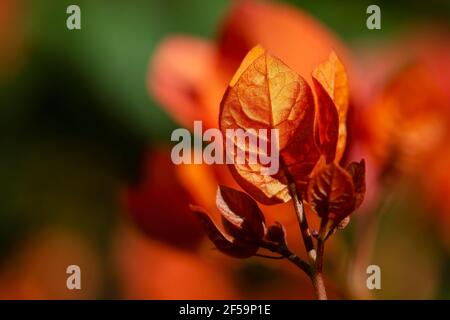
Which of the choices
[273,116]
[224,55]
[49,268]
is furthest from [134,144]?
[273,116]

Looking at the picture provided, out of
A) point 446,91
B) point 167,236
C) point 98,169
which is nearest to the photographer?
point 167,236

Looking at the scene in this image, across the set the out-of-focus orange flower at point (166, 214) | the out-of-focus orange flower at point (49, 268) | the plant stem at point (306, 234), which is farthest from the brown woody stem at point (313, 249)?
the out-of-focus orange flower at point (49, 268)

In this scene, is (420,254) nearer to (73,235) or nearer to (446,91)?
(446,91)

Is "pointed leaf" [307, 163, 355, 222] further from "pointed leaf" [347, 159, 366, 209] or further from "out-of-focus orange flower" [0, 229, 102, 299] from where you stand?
"out-of-focus orange flower" [0, 229, 102, 299]

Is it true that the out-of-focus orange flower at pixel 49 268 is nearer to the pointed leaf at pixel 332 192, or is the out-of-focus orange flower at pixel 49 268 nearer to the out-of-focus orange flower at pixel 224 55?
the out-of-focus orange flower at pixel 224 55

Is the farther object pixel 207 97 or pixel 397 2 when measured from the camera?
pixel 397 2

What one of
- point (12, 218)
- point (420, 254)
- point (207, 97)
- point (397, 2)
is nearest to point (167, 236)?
point (207, 97)
